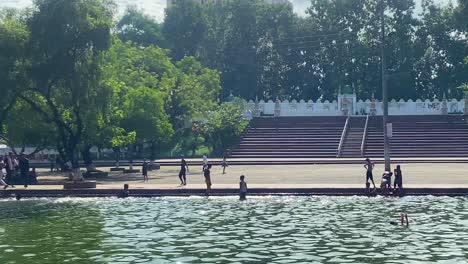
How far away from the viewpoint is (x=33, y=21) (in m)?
45.4

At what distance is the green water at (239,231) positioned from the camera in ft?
68.7

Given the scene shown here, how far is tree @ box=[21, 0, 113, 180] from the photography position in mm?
45094

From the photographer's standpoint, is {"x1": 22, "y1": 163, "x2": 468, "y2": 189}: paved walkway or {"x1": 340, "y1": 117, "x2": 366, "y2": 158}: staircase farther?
{"x1": 340, "y1": 117, "x2": 366, "y2": 158}: staircase

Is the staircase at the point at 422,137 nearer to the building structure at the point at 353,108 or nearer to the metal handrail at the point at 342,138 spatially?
the building structure at the point at 353,108

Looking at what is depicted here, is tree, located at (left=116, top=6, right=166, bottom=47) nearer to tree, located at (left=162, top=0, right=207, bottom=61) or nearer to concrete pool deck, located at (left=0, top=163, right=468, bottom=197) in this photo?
tree, located at (left=162, top=0, right=207, bottom=61)

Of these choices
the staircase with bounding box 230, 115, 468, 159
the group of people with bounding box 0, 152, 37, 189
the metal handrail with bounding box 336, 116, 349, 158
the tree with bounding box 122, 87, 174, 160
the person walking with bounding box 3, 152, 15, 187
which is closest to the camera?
the group of people with bounding box 0, 152, 37, 189

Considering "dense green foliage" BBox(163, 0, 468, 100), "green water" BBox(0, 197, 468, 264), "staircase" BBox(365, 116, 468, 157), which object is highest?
"dense green foliage" BBox(163, 0, 468, 100)

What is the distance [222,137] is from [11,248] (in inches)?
2000

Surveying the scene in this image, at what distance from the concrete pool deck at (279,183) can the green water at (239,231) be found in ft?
5.16

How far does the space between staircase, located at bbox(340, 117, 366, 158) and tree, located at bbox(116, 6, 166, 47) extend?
3886cm

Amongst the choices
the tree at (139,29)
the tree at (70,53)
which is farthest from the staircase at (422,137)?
the tree at (139,29)

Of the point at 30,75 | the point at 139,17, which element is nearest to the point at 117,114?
the point at 30,75

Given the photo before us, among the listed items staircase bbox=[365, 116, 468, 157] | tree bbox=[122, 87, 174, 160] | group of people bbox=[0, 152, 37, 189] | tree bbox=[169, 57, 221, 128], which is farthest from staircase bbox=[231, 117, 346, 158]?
group of people bbox=[0, 152, 37, 189]

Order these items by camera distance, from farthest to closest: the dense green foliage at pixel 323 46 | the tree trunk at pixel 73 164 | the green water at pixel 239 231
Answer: the dense green foliage at pixel 323 46 < the tree trunk at pixel 73 164 < the green water at pixel 239 231
